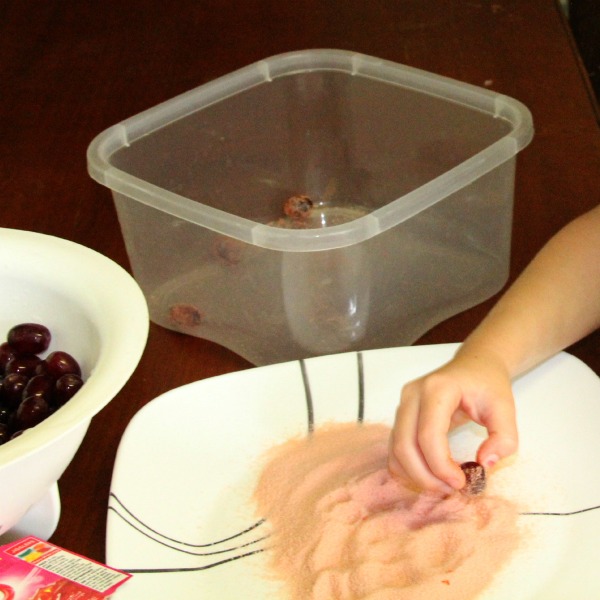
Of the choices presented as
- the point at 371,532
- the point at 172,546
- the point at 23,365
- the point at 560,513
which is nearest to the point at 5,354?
the point at 23,365

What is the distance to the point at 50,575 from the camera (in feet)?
1.73

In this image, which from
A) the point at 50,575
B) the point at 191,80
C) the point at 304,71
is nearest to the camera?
the point at 50,575

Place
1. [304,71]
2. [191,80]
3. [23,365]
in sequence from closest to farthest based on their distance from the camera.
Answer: [23,365] < [304,71] < [191,80]

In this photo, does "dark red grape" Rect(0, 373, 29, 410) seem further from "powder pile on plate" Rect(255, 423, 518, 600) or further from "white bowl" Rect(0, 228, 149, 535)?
"powder pile on plate" Rect(255, 423, 518, 600)

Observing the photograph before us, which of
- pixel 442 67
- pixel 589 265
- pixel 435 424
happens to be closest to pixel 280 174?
pixel 442 67

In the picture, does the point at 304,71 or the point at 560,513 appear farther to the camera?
the point at 304,71

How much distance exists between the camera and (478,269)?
2.72 feet

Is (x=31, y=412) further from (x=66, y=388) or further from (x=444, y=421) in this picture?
(x=444, y=421)

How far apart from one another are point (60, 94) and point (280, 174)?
364 mm

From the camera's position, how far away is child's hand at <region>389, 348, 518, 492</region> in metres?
0.58

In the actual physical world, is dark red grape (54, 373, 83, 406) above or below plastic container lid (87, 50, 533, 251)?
below

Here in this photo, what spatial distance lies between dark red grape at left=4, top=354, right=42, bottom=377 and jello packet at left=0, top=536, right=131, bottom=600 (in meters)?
0.13

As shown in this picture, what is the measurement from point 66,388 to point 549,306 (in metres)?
0.37

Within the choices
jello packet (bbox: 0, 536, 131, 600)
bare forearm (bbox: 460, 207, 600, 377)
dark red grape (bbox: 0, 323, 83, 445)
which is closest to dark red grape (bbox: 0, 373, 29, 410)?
dark red grape (bbox: 0, 323, 83, 445)
